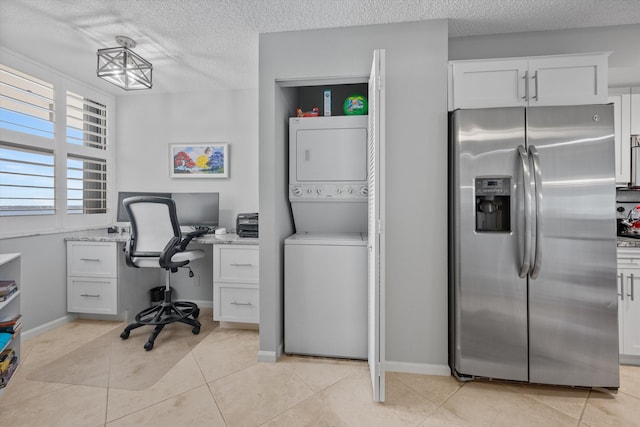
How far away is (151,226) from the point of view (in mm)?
2596

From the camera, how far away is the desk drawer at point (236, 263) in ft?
8.80

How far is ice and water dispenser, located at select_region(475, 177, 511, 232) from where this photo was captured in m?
1.93

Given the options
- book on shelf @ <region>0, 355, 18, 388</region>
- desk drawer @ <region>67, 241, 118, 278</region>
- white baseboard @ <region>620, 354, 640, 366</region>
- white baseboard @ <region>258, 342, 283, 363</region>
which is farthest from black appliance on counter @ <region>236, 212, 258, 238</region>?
white baseboard @ <region>620, 354, 640, 366</region>

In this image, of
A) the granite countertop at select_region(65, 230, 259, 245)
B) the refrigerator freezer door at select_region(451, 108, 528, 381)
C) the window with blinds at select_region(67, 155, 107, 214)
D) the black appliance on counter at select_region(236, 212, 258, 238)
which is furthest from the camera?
the window with blinds at select_region(67, 155, 107, 214)

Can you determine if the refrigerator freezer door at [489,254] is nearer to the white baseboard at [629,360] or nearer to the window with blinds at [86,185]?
the white baseboard at [629,360]

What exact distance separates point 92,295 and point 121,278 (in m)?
0.32

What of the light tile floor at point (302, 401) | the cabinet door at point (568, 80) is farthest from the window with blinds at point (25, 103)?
the cabinet door at point (568, 80)

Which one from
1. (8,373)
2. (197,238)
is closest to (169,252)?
(197,238)

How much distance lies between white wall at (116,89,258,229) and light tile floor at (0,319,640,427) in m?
1.78

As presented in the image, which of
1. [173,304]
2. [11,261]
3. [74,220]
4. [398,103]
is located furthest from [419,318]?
[74,220]

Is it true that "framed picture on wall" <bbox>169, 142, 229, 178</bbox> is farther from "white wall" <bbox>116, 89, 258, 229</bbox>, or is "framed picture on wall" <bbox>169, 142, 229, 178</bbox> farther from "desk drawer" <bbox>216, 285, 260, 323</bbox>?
"desk drawer" <bbox>216, 285, 260, 323</bbox>

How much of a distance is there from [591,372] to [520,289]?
0.64 meters

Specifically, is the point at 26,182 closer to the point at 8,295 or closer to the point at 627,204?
the point at 8,295

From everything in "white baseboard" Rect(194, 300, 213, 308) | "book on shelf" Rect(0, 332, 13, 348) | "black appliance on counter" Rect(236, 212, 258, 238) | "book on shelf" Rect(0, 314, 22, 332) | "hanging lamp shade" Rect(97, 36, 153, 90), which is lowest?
"white baseboard" Rect(194, 300, 213, 308)
